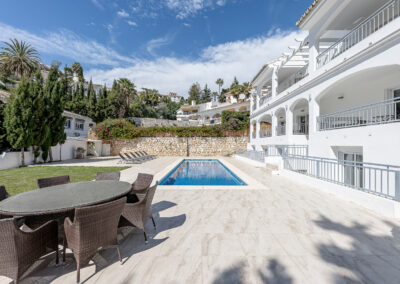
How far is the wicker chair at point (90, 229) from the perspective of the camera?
2344mm

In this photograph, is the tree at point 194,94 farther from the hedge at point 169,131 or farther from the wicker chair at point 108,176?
the wicker chair at point 108,176

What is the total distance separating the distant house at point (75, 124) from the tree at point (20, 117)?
424 inches

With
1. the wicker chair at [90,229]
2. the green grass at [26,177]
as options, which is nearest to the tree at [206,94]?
the green grass at [26,177]

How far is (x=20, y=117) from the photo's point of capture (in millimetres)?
13234

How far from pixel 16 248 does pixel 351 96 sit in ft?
46.4

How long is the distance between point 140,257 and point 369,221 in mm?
4969

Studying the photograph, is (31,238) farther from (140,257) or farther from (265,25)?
(265,25)

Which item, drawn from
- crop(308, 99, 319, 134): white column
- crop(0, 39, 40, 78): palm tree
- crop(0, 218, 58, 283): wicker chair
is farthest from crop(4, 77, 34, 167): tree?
crop(308, 99, 319, 134): white column

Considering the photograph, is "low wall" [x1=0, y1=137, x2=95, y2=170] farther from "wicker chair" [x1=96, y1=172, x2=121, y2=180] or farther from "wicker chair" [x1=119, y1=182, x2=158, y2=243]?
"wicker chair" [x1=119, y1=182, x2=158, y2=243]

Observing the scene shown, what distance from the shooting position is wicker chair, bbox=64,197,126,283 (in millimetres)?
2344

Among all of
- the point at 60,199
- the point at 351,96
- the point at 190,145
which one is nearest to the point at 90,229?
the point at 60,199

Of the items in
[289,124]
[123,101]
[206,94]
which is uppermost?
[206,94]

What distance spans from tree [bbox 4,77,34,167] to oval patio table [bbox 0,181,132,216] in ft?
45.3

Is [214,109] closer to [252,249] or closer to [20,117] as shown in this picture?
[20,117]
